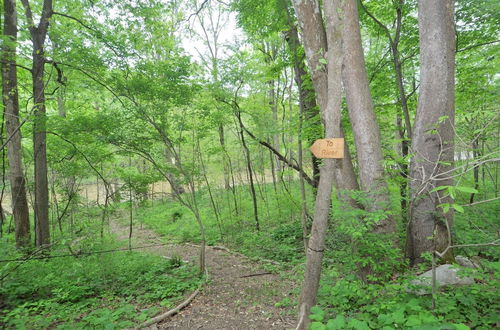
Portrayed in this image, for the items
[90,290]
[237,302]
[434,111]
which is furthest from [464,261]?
[90,290]

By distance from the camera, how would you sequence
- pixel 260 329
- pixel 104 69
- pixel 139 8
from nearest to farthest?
pixel 260 329, pixel 104 69, pixel 139 8

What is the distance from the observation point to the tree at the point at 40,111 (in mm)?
4896

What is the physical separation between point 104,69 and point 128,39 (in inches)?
39.3

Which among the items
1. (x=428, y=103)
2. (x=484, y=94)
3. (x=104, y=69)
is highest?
(x=104, y=69)

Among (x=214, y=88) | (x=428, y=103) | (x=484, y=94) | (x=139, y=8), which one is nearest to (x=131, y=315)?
(x=428, y=103)

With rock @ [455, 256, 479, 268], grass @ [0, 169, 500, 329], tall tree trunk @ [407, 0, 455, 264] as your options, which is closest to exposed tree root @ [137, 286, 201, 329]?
grass @ [0, 169, 500, 329]

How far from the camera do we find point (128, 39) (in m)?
4.95

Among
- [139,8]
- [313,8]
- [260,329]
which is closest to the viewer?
[260,329]

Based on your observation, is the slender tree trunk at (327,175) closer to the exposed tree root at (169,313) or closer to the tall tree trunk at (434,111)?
the tall tree trunk at (434,111)

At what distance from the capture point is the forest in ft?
7.17

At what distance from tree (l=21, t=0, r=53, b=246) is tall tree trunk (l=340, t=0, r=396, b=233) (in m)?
5.33

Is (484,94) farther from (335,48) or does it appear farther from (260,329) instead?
(260,329)

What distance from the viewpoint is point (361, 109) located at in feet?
10.1

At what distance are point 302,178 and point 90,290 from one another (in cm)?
436
